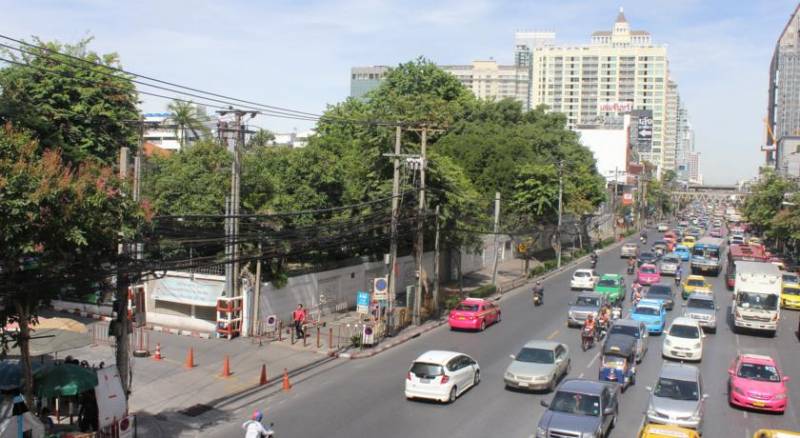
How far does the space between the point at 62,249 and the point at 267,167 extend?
21.6 meters

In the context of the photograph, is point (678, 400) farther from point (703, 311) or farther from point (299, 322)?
point (299, 322)

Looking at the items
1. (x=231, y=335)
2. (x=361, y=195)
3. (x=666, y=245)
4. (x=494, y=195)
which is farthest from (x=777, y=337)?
(x=666, y=245)

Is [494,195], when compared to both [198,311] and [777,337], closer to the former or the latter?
[777,337]

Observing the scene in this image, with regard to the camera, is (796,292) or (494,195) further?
(494,195)

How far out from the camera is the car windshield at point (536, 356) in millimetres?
23875

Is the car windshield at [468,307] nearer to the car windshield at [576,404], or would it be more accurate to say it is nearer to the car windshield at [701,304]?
the car windshield at [701,304]

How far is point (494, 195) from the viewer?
60438 millimetres

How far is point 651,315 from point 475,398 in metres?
14.3

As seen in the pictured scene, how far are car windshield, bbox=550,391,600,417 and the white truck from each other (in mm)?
18909

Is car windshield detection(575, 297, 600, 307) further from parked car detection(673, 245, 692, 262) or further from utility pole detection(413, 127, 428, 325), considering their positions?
parked car detection(673, 245, 692, 262)

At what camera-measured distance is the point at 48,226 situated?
1504 centimetres

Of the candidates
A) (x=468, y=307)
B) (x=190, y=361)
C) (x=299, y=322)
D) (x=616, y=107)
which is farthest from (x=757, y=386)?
(x=616, y=107)

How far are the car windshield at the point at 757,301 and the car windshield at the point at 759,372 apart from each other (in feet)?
42.1

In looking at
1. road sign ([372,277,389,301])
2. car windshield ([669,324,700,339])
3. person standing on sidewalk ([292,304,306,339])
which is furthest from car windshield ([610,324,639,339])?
person standing on sidewalk ([292,304,306,339])
